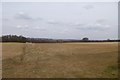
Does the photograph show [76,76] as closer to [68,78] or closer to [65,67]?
[68,78]

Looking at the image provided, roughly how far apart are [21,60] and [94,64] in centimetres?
477

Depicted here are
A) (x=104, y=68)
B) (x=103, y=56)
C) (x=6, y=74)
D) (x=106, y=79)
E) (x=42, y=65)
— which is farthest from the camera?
(x=103, y=56)

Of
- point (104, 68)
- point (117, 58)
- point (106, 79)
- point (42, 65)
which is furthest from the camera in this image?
point (117, 58)

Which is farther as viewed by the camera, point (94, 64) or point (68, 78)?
point (94, 64)

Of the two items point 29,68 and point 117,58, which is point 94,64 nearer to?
point 117,58

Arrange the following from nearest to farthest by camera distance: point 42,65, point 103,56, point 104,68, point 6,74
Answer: point 6,74 → point 104,68 → point 42,65 → point 103,56

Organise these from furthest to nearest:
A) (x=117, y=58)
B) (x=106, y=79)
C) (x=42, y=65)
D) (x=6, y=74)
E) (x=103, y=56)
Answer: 1. (x=103, y=56)
2. (x=117, y=58)
3. (x=42, y=65)
4. (x=6, y=74)
5. (x=106, y=79)

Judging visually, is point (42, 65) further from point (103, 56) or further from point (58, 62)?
point (103, 56)

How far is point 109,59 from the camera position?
1586cm

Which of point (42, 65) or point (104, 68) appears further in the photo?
point (42, 65)

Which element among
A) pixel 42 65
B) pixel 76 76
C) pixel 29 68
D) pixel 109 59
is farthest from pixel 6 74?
pixel 109 59

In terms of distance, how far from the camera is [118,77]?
1200 cm

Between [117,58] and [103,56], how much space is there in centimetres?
136

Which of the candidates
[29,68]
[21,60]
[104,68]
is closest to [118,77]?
[104,68]
